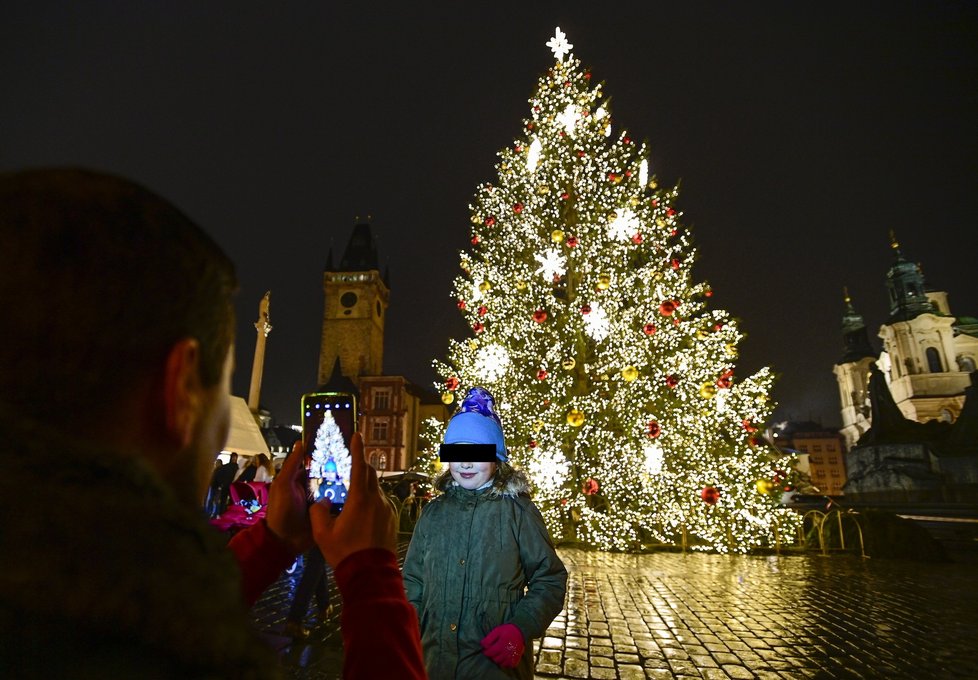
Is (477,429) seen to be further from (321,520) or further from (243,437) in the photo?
(243,437)

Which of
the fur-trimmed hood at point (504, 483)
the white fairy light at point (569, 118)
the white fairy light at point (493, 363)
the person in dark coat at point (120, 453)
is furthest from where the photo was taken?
the white fairy light at point (569, 118)

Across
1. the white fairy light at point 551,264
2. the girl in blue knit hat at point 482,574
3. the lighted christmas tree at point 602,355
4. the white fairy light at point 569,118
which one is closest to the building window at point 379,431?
the lighted christmas tree at point 602,355

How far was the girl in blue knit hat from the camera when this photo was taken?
2436 mm

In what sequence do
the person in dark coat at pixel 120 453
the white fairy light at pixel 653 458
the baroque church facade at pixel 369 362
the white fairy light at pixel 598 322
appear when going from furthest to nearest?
the baroque church facade at pixel 369 362 < the white fairy light at pixel 598 322 < the white fairy light at pixel 653 458 < the person in dark coat at pixel 120 453

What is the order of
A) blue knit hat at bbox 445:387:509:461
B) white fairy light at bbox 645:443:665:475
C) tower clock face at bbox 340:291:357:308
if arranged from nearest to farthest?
blue knit hat at bbox 445:387:509:461
white fairy light at bbox 645:443:665:475
tower clock face at bbox 340:291:357:308

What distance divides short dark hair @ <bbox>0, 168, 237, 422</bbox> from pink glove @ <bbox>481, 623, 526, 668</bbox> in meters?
2.10

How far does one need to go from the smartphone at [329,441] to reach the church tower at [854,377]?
86484mm

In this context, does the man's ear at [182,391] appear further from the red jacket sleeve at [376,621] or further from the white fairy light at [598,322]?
the white fairy light at [598,322]

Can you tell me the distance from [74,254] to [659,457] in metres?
10.8

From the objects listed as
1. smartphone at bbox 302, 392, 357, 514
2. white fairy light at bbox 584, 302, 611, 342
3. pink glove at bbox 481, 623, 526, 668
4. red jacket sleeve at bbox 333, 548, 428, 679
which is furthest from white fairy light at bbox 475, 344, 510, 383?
red jacket sleeve at bbox 333, 548, 428, 679

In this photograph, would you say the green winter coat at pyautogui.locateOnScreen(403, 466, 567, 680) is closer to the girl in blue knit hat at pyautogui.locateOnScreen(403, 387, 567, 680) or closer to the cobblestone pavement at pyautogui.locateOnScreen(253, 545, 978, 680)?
the girl in blue knit hat at pyautogui.locateOnScreen(403, 387, 567, 680)

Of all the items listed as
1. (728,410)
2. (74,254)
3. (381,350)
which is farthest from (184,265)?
(381,350)

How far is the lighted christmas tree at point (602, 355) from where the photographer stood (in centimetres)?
1058

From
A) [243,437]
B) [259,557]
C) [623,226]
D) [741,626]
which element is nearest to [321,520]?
[259,557]
